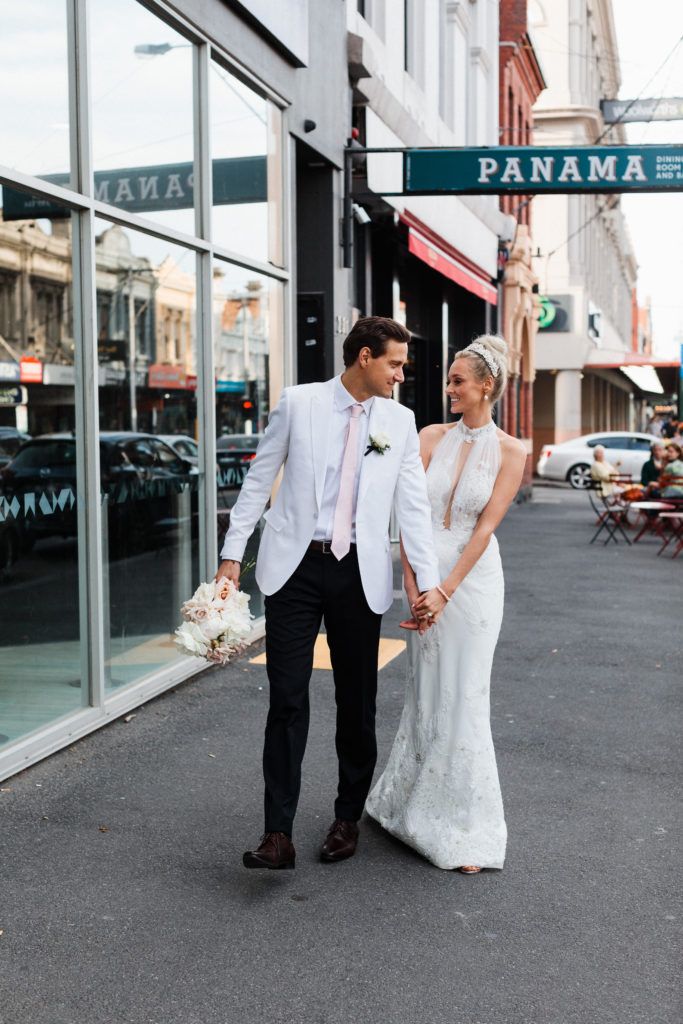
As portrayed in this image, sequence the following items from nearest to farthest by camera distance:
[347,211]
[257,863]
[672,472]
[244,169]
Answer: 1. [257,863]
2. [244,169]
3. [347,211]
4. [672,472]

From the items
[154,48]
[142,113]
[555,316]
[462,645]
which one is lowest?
[462,645]

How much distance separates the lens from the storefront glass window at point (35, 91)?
5480mm

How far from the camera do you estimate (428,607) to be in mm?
4176

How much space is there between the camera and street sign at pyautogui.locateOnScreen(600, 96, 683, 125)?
641 inches

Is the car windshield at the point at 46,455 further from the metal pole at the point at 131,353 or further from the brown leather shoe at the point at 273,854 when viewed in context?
the brown leather shoe at the point at 273,854

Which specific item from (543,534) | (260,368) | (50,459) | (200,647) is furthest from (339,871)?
(543,534)

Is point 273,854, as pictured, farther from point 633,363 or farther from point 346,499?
point 633,363

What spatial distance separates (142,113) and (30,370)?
2180mm

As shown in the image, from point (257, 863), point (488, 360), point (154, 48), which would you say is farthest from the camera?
point (154, 48)

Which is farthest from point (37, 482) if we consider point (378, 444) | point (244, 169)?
point (244, 169)

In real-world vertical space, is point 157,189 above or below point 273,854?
above

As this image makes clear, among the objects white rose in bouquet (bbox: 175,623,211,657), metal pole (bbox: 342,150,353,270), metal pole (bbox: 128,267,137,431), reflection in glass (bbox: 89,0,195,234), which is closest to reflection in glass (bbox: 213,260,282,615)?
reflection in glass (bbox: 89,0,195,234)

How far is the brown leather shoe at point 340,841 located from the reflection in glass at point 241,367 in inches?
154

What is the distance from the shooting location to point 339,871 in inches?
167
